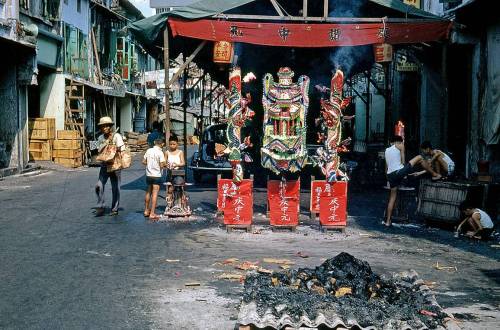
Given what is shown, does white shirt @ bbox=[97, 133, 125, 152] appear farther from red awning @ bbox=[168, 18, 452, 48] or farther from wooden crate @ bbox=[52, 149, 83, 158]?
wooden crate @ bbox=[52, 149, 83, 158]

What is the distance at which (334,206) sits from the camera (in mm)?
11227

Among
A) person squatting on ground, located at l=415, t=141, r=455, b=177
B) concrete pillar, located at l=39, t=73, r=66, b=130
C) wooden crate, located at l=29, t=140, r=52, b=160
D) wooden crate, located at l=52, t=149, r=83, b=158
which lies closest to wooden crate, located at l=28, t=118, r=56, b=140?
wooden crate, located at l=29, t=140, r=52, b=160

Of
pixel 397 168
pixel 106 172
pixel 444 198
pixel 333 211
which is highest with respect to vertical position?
pixel 397 168

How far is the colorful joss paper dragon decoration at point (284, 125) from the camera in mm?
10938

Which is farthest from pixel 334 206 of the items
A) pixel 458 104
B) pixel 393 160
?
pixel 458 104

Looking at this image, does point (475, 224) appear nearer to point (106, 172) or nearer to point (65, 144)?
point (106, 172)

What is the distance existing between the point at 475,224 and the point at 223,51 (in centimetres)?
596

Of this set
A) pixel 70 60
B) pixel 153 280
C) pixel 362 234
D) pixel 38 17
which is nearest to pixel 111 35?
pixel 70 60

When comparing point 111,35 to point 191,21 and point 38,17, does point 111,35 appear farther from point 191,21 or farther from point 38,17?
point 191,21

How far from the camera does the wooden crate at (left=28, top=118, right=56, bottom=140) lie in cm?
2473

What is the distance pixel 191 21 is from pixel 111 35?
26.7m

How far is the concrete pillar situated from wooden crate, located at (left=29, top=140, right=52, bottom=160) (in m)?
1.92

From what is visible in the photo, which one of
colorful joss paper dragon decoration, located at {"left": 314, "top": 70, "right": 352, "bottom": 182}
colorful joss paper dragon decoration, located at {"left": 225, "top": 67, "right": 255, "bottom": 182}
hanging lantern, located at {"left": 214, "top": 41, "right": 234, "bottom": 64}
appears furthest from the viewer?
hanging lantern, located at {"left": 214, "top": 41, "right": 234, "bottom": 64}

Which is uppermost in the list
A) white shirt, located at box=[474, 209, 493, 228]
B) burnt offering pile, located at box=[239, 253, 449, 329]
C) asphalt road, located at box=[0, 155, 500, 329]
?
white shirt, located at box=[474, 209, 493, 228]
